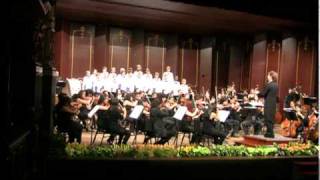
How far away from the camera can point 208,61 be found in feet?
60.0

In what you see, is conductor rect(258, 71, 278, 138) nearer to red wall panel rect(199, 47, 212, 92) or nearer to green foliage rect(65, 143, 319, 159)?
green foliage rect(65, 143, 319, 159)

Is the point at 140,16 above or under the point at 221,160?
above

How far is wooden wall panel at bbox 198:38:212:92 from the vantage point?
18234mm

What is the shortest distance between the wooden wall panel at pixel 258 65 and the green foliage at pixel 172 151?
30.2ft

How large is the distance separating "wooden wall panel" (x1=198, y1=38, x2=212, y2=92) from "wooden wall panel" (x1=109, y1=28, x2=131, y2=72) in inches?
125

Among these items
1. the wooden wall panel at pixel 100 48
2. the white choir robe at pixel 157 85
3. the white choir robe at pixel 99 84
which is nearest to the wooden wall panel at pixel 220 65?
the wooden wall panel at pixel 100 48

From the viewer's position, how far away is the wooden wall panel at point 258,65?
17.1 meters

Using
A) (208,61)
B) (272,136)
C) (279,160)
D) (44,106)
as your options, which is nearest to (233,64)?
(208,61)

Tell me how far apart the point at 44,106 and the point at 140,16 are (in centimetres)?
908

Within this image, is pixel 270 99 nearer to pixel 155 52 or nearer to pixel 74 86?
pixel 74 86

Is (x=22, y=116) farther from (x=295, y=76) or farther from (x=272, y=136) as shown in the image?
(x=295, y=76)

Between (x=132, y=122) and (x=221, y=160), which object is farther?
(x=132, y=122)

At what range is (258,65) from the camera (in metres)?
17.4

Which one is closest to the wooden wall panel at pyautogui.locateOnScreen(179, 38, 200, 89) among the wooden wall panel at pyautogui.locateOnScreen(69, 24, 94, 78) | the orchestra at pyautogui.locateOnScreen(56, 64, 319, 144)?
the wooden wall panel at pyautogui.locateOnScreen(69, 24, 94, 78)
